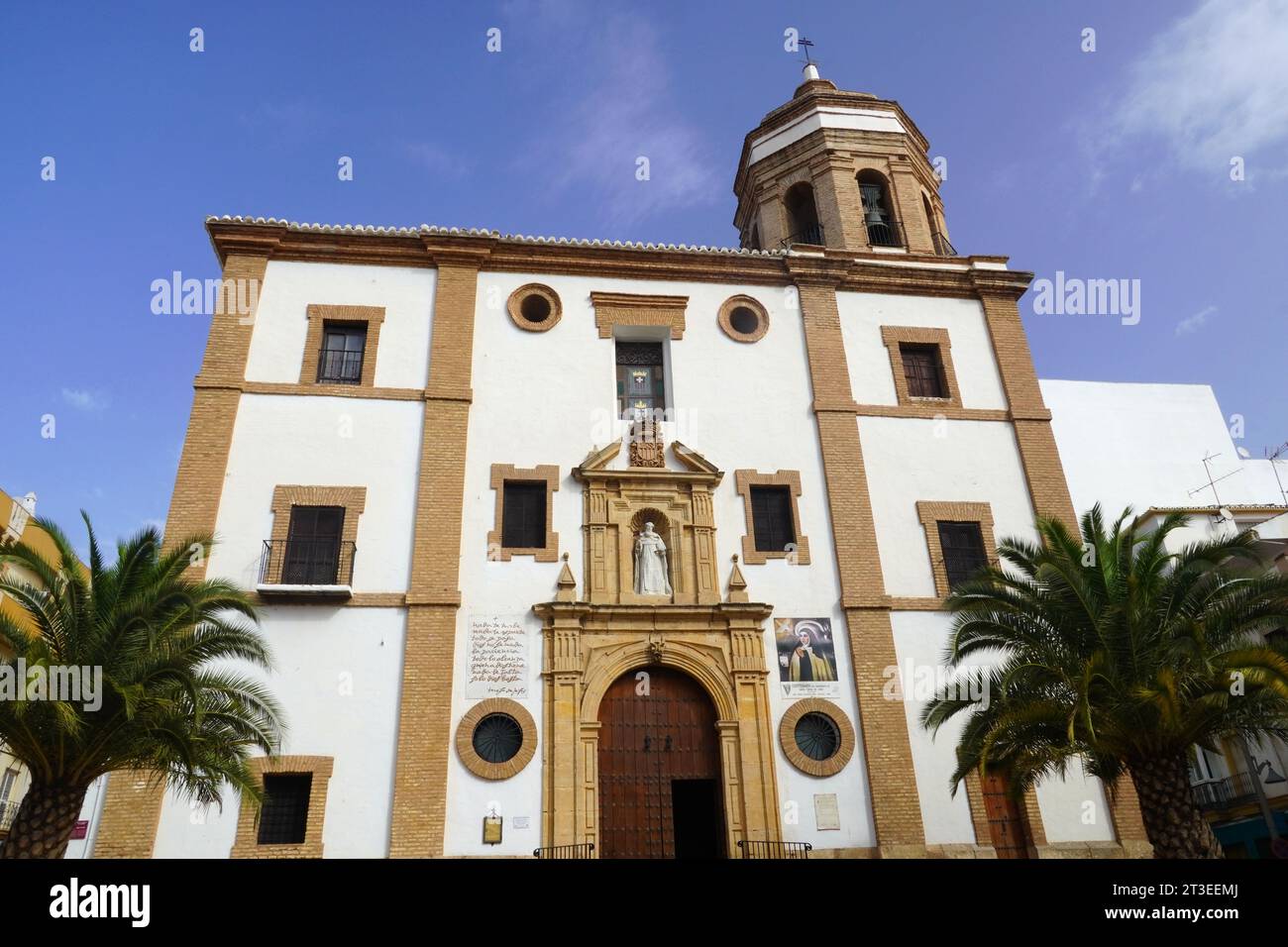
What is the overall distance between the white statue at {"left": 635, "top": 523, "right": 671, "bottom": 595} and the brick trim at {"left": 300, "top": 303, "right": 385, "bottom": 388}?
5.54 meters

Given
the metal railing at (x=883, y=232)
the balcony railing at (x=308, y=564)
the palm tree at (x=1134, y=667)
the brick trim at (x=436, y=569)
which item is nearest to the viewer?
the palm tree at (x=1134, y=667)

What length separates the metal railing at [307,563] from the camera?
13766 mm

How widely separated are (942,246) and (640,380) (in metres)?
8.10

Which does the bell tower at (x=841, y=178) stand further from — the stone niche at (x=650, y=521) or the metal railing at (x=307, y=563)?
the metal railing at (x=307, y=563)

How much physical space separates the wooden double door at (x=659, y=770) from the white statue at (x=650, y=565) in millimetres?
1328

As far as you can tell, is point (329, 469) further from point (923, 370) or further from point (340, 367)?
point (923, 370)

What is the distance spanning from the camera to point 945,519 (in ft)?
51.8

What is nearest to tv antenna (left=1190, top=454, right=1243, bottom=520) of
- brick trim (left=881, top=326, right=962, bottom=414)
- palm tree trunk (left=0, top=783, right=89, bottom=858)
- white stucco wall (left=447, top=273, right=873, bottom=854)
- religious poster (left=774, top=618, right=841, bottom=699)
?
brick trim (left=881, top=326, right=962, bottom=414)

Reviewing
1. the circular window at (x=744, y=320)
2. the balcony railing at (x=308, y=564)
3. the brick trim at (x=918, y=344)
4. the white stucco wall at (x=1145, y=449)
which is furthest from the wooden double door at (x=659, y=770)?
the white stucco wall at (x=1145, y=449)
